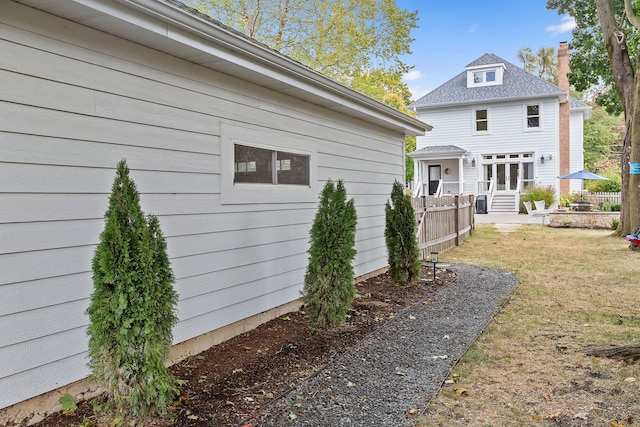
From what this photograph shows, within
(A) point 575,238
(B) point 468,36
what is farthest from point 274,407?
(B) point 468,36

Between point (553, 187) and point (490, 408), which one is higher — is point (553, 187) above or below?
above

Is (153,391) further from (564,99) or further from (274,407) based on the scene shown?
(564,99)

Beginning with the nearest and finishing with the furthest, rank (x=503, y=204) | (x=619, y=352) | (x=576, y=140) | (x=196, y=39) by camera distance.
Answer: (x=196, y=39)
(x=619, y=352)
(x=503, y=204)
(x=576, y=140)

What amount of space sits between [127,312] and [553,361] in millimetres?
3553

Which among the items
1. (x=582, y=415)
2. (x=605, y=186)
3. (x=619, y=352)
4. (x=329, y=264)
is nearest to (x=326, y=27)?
(x=329, y=264)

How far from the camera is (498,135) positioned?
23.4m

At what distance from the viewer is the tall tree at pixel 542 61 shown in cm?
4275

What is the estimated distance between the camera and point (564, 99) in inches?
885

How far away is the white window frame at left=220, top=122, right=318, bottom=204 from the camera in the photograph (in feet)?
14.1

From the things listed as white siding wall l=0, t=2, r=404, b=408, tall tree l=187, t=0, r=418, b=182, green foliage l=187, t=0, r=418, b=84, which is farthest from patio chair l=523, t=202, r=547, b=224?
white siding wall l=0, t=2, r=404, b=408

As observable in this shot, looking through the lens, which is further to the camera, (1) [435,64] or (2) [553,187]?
(1) [435,64]

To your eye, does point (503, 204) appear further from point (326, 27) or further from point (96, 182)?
point (96, 182)

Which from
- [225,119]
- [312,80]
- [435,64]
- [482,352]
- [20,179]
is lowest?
[482,352]

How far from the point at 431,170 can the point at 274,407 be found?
2339cm
